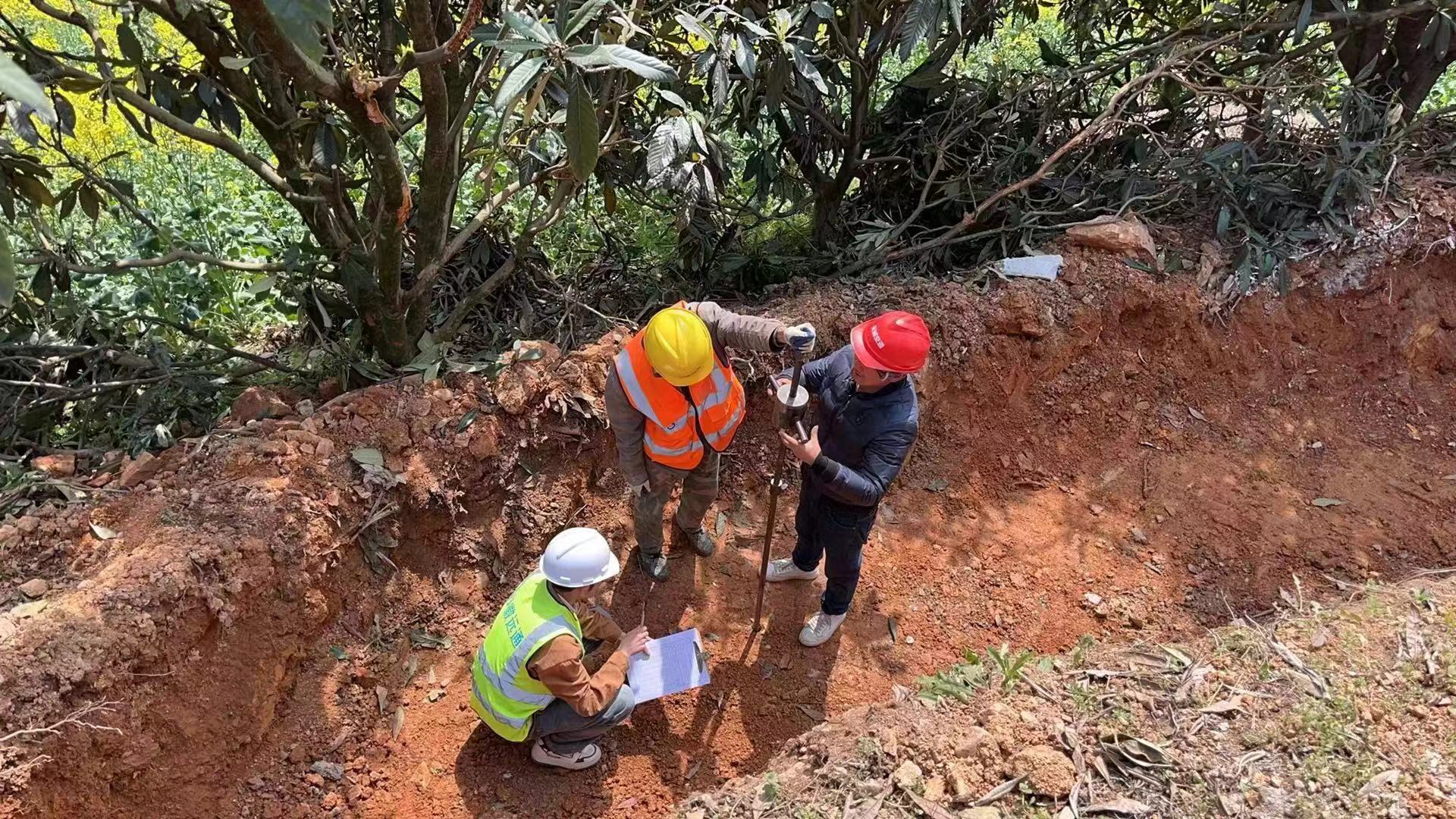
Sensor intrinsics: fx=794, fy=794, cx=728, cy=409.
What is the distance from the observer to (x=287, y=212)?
17.3ft

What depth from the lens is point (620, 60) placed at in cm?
204

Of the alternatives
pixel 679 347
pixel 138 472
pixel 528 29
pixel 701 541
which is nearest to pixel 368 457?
pixel 138 472

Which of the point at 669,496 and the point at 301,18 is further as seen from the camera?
the point at 669,496

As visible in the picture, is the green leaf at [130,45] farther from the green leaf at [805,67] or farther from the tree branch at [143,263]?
the green leaf at [805,67]

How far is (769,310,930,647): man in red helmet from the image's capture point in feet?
8.56

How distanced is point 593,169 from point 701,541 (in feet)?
5.90

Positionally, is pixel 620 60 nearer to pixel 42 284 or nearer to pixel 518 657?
pixel 518 657

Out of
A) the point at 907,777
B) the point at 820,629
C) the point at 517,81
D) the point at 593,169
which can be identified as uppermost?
the point at 517,81

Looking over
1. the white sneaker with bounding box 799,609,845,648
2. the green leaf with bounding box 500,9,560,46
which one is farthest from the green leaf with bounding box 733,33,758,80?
the white sneaker with bounding box 799,609,845,648

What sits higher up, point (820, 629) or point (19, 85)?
point (19, 85)

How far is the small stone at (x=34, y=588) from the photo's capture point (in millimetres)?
2498

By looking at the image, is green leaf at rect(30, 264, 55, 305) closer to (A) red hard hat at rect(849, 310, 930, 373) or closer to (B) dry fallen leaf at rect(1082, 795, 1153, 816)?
(A) red hard hat at rect(849, 310, 930, 373)

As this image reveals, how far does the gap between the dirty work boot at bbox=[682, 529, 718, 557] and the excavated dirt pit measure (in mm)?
88

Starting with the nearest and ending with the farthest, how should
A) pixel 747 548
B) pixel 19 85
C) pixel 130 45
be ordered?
pixel 19 85, pixel 130 45, pixel 747 548
